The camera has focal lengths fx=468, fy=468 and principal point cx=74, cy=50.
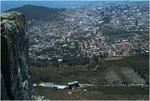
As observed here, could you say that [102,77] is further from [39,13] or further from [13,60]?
[39,13]

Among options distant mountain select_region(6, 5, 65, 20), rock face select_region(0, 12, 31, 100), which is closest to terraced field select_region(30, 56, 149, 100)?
rock face select_region(0, 12, 31, 100)

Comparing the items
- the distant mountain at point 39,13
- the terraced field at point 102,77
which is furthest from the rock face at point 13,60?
the distant mountain at point 39,13

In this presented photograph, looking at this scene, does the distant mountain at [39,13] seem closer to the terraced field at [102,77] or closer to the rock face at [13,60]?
the terraced field at [102,77]

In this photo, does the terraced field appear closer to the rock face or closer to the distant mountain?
the rock face

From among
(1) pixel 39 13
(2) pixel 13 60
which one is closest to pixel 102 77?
(2) pixel 13 60

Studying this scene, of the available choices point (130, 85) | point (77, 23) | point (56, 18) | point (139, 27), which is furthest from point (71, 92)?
point (56, 18)

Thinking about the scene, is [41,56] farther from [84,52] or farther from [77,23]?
[77,23]

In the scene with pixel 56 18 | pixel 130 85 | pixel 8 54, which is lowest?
pixel 56 18

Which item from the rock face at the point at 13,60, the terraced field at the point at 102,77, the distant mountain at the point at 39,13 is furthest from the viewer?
the distant mountain at the point at 39,13
